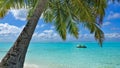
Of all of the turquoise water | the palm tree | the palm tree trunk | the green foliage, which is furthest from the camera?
the turquoise water

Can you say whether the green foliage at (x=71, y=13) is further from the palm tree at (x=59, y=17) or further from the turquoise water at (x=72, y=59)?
the turquoise water at (x=72, y=59)

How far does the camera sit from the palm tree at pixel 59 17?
24.3ft

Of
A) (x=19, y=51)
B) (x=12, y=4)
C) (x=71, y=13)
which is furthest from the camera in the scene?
(x=71, y=13)

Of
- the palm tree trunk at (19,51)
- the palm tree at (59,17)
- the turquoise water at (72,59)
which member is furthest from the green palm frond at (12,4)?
the turquoise water at (72,59)

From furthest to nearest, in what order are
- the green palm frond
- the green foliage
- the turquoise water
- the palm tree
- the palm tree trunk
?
1. the turquoise water
2. the green palm frond
3. the green foliage
4. the palm tree
5. the palm tree trunk

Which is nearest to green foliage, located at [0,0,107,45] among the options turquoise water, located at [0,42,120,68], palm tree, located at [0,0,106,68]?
palm tree, located at [0,0,106,68]

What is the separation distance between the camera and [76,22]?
445 inches

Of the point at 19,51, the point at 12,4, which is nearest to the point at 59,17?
the point at 12,4

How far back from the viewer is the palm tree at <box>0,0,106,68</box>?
7.40 metres

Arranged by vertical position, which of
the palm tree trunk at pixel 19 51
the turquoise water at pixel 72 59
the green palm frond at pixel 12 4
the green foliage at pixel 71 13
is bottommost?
the turquoise water at pixel 72 59

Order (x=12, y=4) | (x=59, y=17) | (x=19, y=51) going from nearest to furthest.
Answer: (x=19, y=51), (x=12, y=4), (x=59, y=17)

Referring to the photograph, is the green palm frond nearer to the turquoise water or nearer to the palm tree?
the palm tree

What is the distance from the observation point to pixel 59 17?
11.7m

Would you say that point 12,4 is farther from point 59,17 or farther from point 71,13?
point 71,13
